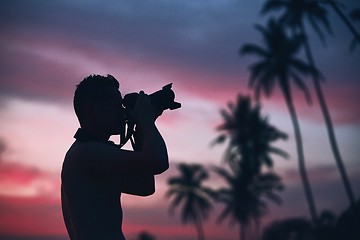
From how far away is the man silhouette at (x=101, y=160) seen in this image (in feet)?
7.26

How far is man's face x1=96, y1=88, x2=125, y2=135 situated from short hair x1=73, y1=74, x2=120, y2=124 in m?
0.03

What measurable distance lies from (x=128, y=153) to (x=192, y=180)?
2388 inches

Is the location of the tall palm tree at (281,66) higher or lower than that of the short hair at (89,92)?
higher

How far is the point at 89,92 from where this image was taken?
7.85 feet

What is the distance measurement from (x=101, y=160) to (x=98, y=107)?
255mm

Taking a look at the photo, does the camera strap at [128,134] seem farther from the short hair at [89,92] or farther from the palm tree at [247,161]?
the palm tree at [247,161]

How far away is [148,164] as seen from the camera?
2180 mm

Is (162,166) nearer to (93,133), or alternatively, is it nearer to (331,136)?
(93,133)

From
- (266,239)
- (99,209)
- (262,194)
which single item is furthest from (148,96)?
(262,194)

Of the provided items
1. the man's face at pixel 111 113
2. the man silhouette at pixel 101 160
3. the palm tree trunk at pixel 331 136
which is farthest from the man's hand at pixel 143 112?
the palm tree trunk at pixel 331 136

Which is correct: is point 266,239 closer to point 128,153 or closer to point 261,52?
point 261,52

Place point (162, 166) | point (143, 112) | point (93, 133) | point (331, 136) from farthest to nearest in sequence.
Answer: point (331, 136) < point (93, 133) < point (143, 112) < point (162, 166)

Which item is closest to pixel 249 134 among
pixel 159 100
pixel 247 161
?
pixel 247 161

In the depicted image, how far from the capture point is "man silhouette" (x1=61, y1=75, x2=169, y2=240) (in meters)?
2.21
